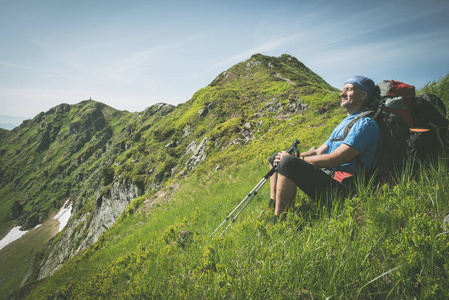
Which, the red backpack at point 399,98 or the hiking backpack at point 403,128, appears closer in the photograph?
the hiking backpack at point 403,128

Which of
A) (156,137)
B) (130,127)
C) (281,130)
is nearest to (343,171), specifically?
(281,130)

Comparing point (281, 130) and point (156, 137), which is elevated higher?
point (156, 137)

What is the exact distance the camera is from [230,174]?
12.6 m

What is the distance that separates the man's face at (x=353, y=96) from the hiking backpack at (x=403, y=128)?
360mm

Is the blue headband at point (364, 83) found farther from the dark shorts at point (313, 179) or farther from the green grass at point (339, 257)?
the dark shorts at point (313, 179)

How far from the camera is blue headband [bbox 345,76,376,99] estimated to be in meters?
3.63

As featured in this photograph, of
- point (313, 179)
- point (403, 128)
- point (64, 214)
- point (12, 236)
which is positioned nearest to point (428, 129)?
point (403, 128)

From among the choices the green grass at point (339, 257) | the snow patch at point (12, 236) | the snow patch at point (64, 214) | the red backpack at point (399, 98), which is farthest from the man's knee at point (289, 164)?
the snow patch at point (12, 236)

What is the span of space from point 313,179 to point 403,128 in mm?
1653

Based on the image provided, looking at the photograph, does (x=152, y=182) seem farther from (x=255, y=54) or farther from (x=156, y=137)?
(x=255, y=54)

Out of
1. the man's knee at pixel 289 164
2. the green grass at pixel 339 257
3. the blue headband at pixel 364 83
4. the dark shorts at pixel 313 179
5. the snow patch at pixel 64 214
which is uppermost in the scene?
the blue headband at pixel 364 83

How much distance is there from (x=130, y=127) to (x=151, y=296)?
121 meters

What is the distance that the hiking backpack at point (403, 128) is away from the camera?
2.95 metres

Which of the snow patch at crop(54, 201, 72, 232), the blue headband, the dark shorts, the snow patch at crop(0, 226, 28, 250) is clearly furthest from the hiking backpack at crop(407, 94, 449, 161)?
the snow patch at crop(0, 226, 28, 250)
